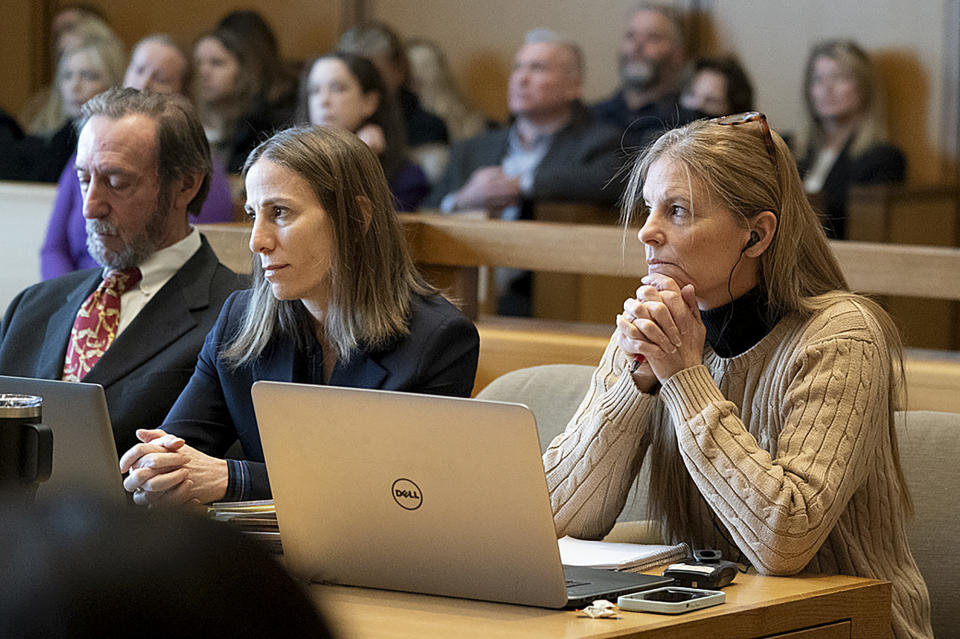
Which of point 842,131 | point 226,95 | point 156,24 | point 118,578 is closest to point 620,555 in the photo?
point 118,578

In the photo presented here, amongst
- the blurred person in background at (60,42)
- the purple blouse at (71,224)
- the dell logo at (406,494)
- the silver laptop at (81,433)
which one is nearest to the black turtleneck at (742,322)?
the dell logo at (406,494)

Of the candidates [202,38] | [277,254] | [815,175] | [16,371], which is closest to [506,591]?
[277,254]

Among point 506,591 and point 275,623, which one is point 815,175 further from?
point 275,623

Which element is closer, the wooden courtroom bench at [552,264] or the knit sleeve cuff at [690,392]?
the knit sleeve cuff at [690,392]

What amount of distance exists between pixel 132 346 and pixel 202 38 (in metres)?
3.68

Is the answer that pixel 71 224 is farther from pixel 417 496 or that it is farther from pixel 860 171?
pixel 860 171

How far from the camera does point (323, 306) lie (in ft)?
7.17

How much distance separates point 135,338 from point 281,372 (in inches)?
17.5

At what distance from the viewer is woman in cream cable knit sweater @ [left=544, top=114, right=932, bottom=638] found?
67.3 inches

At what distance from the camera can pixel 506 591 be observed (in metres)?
1.48

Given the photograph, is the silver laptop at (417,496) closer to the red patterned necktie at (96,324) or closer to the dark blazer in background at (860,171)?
the red patterned necktie at (96,324)

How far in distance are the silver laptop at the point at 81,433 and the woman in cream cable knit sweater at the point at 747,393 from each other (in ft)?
2.03

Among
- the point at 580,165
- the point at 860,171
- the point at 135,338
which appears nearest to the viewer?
the point at 135,338

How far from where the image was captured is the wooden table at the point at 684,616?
54.7 inches
